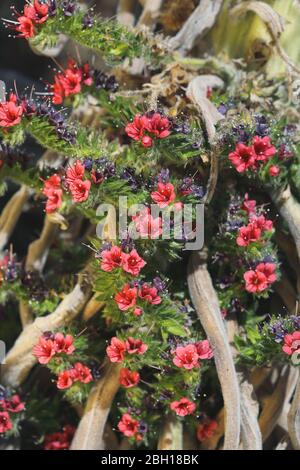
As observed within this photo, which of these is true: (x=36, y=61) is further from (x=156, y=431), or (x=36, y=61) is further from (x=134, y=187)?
(x=156, y=431)

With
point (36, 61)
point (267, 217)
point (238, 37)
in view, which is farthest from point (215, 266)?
point (36, 61)

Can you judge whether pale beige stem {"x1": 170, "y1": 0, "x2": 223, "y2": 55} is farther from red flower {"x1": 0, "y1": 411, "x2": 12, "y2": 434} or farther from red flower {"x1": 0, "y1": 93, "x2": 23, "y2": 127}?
red flower {"x1": 0, "y1": 411, "x2": 12, "y2": 434}

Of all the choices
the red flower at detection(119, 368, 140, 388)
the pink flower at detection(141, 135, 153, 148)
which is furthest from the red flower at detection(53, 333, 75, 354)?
the pink flower at detection(141, 135, 153, 148)

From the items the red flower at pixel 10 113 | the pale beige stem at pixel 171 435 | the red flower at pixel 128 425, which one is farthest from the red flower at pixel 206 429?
the red flower at pixel 10 113

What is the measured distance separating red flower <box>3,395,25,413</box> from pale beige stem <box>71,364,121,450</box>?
15 centimetres

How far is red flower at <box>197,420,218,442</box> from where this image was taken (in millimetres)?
1470

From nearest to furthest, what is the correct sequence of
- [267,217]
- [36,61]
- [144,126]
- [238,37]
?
[144,126] → [267,217] → [238,37] → [36,61]

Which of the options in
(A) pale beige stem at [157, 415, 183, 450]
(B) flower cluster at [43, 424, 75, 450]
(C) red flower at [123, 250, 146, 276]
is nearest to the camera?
(C) red flower at [123, 250, 146, 276]

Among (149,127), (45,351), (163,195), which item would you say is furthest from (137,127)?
(45,351)

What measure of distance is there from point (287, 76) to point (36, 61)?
1.26 meters

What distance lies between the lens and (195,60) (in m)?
1.52

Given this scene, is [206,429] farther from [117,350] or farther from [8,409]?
[8,409]

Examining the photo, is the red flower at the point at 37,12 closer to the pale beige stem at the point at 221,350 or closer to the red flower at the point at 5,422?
the pale beige stem at the point at 221,350

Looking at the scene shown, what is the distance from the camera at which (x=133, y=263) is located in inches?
49.0
